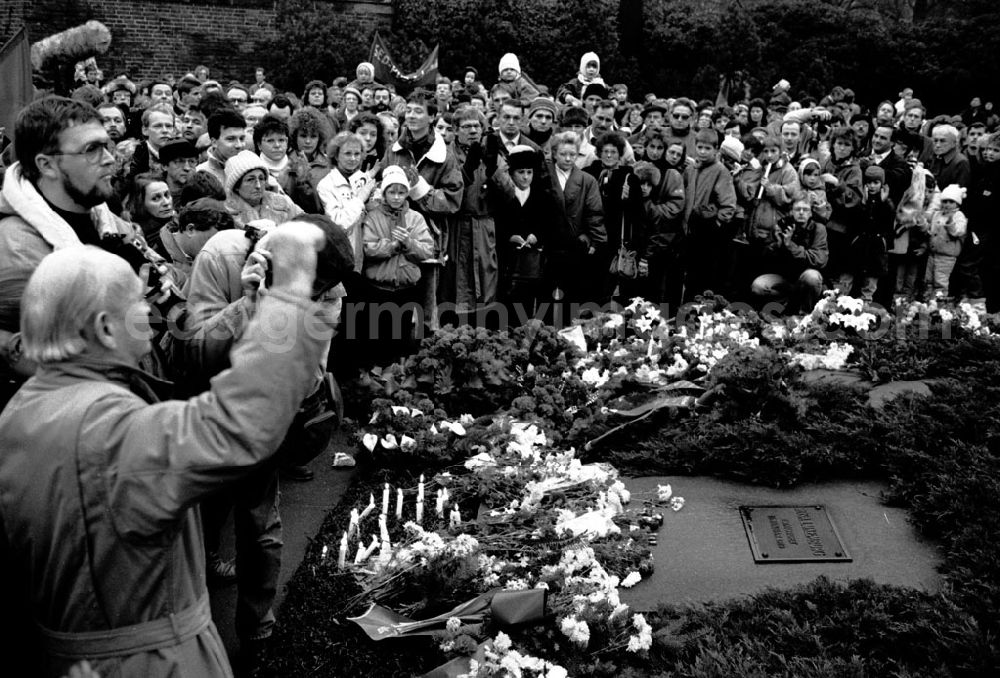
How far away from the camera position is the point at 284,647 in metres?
4.39

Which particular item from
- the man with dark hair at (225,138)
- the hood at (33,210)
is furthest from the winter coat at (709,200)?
the hood at (33,210)

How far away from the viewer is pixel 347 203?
301 inches

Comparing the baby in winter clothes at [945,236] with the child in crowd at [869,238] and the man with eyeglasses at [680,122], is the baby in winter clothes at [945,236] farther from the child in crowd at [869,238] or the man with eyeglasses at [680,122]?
the man with eyeglasses at [680,122]

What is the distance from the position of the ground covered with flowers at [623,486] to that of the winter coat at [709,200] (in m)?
1.03

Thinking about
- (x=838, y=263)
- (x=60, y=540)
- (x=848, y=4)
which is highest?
(x=848, y=4)

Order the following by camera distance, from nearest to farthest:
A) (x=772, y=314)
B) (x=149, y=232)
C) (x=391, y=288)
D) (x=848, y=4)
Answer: (x=149, y=232)
(x=391, y=288)
(x=772, y=314)
(x=848, y=4)

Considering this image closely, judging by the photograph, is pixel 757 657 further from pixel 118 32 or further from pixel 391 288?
pixel 118 32

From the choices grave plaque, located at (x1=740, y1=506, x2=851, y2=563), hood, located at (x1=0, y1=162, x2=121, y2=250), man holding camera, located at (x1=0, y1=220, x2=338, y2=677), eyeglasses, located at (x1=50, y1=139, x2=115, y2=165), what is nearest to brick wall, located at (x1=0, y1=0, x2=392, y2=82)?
grave plaque, located at (x1=740, y1=506, x2=851, y2=563)

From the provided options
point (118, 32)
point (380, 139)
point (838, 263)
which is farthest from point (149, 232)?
point (118, 32)

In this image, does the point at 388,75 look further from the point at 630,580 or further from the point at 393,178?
the point at 630,580

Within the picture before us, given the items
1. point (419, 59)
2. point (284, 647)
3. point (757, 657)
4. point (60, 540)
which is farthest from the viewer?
point (419, 59)

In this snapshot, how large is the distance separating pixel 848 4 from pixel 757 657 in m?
28.1

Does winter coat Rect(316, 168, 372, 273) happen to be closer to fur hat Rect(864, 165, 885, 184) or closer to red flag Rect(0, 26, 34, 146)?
red flag Rect(0, 26, 34, 146)

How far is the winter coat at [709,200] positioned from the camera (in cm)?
952
